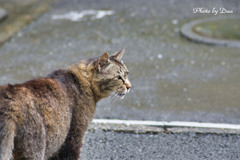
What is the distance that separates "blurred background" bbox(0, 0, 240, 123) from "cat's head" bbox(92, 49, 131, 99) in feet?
4.48

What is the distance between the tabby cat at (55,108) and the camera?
281 cm

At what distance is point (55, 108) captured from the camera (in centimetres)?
323

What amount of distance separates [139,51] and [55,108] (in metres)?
4.50

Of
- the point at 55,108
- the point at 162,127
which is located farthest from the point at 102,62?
the point at 162,127

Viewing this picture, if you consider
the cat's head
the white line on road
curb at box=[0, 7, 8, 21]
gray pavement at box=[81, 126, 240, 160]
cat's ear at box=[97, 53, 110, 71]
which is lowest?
curb at box=[0, 7, 8, 21]

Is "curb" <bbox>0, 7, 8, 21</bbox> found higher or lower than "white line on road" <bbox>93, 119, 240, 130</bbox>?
lower

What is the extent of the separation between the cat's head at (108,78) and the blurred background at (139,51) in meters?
1.37

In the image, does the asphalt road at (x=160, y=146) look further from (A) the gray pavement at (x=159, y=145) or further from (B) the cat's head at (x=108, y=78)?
(B) the cat's head at (x=108, y=78)

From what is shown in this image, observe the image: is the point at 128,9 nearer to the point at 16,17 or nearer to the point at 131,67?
the point at 16,17

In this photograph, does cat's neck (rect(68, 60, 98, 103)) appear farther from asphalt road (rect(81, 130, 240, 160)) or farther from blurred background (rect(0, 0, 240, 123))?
blurred background (rect(0, 0, 240, 123))

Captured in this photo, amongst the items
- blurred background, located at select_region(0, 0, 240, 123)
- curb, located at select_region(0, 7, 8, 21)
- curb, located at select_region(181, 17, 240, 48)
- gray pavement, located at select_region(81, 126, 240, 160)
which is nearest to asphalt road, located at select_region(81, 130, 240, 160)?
gray pavement, located at select_region(81, 126, 240, 160)

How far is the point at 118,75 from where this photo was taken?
12.8 feet

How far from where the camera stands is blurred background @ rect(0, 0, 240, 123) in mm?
5547

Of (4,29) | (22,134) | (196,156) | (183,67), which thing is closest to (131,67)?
(183,67)
